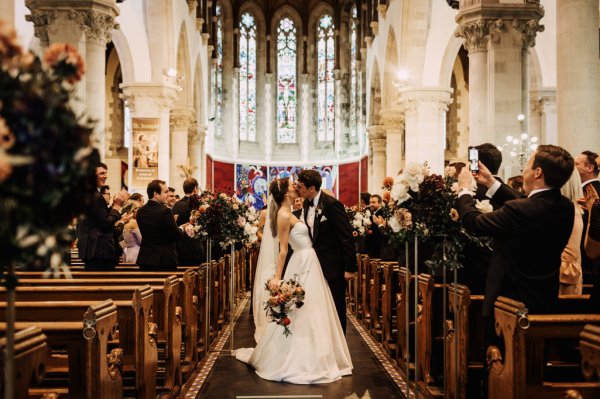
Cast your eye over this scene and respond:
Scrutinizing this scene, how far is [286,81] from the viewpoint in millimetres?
35469

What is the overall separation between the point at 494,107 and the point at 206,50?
18.5 m

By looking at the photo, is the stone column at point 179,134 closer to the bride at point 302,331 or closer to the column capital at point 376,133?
the column capital at point 376,133

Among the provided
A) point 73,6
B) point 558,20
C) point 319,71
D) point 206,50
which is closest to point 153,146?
point 73,6

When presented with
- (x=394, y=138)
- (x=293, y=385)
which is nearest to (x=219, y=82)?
(x=394, y=138)

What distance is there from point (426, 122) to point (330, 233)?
13.1 metres

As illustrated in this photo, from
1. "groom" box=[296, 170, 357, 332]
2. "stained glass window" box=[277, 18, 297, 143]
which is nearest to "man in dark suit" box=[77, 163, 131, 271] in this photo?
"groom" box=[296, 170, 357, 332]

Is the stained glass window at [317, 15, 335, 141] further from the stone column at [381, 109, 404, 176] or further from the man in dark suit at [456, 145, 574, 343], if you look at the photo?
the man in dark suit at [456, 145, 574, 343]

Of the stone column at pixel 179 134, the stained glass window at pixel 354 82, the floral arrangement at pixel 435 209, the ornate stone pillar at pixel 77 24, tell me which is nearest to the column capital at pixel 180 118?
the stone column at pixel 179 134

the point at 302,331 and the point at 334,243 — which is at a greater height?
the point at 334,243

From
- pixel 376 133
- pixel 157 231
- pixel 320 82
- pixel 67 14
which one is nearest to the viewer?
pixel 157 231

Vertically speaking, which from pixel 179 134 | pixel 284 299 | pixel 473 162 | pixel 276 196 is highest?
pixel 179 134

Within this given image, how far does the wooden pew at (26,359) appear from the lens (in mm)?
2555

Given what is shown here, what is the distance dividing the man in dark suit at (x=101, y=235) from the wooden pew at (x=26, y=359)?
3.98 m

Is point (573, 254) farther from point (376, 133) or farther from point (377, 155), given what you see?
point (377, 155)
